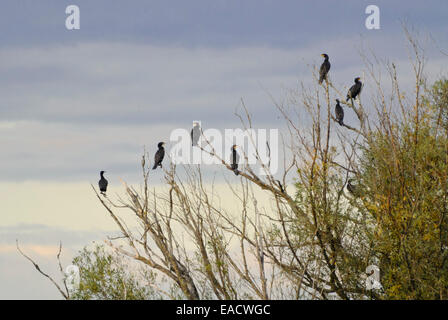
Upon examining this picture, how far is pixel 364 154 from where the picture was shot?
20.5m

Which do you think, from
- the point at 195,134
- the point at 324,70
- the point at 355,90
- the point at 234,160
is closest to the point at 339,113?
the point at 355,90

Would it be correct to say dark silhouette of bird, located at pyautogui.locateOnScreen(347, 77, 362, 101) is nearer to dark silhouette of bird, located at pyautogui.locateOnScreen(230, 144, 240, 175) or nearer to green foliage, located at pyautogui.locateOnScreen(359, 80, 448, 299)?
green foliage, located at pyautogui.locateOnScreen(359, 80, 448, 299)

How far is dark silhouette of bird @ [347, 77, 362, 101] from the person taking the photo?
21125 millimetres

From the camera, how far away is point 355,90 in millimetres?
21406

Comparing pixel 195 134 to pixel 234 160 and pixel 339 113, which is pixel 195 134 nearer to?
pixel 234 160

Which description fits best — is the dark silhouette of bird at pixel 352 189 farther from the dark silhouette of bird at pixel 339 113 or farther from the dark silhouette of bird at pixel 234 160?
the dark silhouette of bird at pixel 234 160

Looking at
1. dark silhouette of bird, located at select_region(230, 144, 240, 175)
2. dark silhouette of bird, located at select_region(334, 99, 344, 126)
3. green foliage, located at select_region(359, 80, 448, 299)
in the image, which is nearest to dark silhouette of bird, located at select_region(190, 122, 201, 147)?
dark silhouette of bird, located at select_region(230, 144, 240, 175)

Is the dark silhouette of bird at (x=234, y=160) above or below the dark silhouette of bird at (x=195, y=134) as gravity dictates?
below

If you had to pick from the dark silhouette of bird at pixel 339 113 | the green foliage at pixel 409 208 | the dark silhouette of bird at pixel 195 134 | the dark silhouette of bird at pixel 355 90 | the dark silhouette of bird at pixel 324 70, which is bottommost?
the green foliage at pixel 409 208

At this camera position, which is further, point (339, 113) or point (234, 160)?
point (339, 113)

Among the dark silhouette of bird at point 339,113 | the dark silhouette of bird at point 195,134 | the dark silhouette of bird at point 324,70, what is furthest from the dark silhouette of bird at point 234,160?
the dark silhouette of bird at point 339,113

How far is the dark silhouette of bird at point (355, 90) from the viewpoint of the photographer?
21.1m

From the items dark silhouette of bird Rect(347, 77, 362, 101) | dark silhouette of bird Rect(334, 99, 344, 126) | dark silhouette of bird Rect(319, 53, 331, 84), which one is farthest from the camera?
dark silhouette of bird Rect(334, 99, 344, 126)
